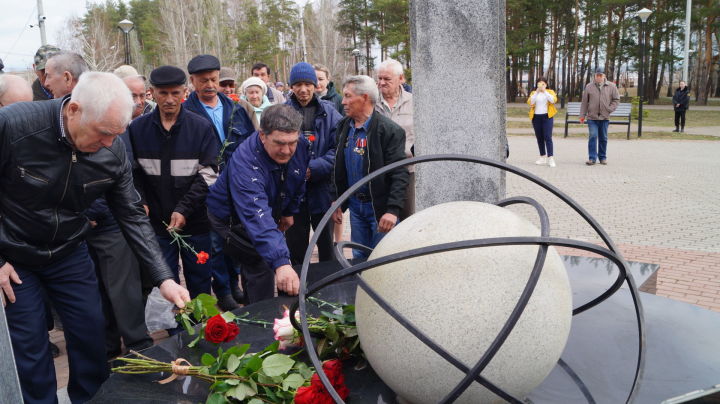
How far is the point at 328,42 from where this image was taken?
5744 centimetres

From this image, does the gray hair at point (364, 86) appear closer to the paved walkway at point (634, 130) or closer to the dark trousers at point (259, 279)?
the dark trousers at point (259, 279)

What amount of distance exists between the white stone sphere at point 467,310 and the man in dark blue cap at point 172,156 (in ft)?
9.28

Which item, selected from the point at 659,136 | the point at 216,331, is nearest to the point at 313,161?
the point at 216,331

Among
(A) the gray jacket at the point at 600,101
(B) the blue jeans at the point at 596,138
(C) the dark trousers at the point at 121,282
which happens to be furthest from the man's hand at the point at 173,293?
(A) the gray jacket at the point at 600,101

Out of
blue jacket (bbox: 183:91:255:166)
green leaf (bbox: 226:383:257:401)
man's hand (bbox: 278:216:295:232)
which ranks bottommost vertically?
green leaf (bbox: 226:383:257:401)

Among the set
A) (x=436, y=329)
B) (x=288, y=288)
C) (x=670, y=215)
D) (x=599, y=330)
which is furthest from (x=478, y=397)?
(x=670, y=215)

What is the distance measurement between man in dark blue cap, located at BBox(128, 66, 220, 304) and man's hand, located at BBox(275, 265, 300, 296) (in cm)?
150

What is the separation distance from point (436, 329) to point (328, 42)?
58.1 metres

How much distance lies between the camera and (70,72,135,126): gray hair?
2734 millimetres

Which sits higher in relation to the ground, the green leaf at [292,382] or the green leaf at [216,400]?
the green leaf at [292,382]

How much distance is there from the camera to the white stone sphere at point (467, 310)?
1.81m

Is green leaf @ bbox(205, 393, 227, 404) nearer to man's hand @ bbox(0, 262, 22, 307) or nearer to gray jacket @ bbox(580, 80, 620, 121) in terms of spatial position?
man's hand @ bbox(0, 262, 22, 307)

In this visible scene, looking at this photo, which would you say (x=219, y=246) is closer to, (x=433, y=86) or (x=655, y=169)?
(x=433, y=86)

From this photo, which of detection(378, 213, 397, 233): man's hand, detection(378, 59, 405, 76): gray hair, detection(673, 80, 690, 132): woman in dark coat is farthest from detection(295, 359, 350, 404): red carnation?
detection(673, 80, 690, 132): woman in dark coat
